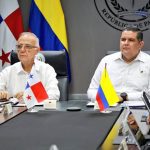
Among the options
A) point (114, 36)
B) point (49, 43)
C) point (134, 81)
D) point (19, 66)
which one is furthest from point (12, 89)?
point (114, 36)

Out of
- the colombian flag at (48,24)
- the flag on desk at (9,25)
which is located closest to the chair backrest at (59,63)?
the colombian flag at (48,24)

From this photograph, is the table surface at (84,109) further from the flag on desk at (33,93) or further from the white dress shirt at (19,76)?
the white dress shirt at (19,76)

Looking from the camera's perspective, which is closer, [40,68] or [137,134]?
[137,134]

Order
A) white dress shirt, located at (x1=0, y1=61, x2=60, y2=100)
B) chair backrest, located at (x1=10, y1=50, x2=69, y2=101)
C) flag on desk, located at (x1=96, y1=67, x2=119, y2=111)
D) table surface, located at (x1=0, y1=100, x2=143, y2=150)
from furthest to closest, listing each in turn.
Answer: chair backrest, located at (x1=10, y1=50, x2=69, y2=101)
white dress shirt, located at (x1=0, y1=61, x2=60, y2=100)
flag on desk, located at (x1=96, y1=67, x2=119, y2=111)
table surface, located at (x1=0, y1=100, x2=143, y2=150)

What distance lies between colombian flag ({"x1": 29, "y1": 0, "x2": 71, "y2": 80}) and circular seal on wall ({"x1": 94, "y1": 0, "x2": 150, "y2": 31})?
56 centimetres

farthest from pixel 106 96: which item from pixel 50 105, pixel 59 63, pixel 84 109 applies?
pixel 59 63

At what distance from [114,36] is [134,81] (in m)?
1.50

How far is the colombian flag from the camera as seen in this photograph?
483 cm

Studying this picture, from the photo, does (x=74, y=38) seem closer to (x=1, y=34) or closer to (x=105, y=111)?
(x=1, y=34)

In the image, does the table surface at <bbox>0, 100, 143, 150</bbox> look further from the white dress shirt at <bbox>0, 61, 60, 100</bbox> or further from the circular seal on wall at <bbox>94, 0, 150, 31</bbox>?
the circular seal on wall at <bbox>94, 0, 150, 31</bbox>

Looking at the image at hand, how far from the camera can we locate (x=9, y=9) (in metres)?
4.86

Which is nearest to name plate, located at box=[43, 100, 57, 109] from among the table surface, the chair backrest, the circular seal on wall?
the table surface

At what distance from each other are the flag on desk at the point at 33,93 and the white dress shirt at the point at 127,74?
39.8 inches

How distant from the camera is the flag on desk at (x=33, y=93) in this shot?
2426 millimetres
